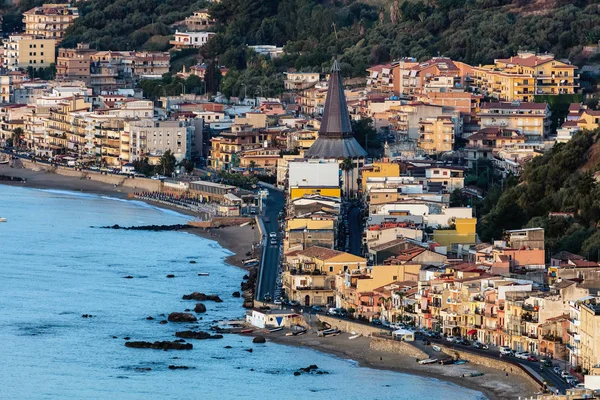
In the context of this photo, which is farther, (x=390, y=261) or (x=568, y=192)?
(x=568, y=192)

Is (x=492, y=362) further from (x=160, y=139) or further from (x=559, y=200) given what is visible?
(x=160, y=139)

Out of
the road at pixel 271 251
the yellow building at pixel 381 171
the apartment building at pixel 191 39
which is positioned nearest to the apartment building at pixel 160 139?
the road at pixel 271 251

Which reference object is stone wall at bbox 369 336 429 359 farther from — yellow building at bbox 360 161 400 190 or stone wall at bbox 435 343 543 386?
yellow building at bbox 360 161 400 190

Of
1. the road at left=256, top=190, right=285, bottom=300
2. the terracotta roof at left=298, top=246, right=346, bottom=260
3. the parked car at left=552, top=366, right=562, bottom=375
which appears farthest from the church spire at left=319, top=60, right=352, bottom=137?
the parked car at left=552, top=366, right=562, bottom=375

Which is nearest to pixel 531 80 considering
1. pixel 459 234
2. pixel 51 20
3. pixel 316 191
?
pixel 316 191

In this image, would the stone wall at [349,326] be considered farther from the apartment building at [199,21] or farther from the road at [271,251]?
the apartment building at [199,21]

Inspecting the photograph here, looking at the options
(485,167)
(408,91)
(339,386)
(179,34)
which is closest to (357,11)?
(179,34)

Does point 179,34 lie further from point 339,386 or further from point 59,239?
point 339,386
